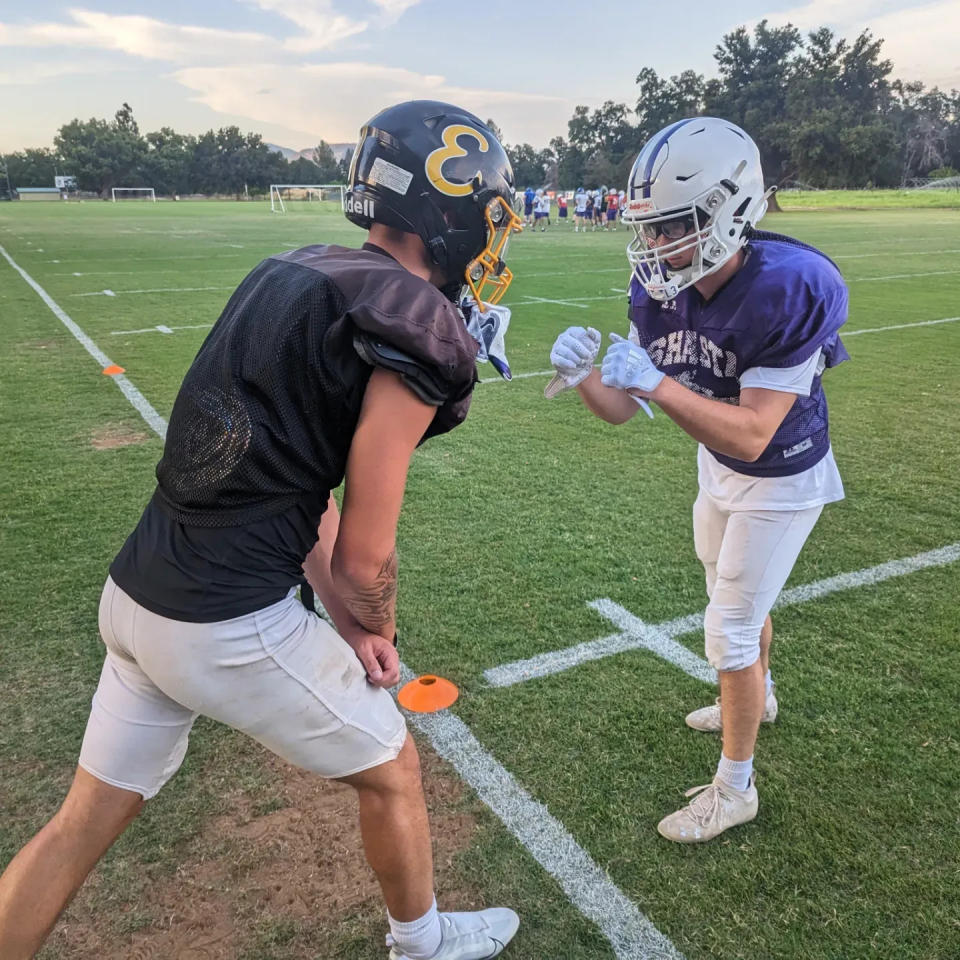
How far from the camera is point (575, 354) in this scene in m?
2.51

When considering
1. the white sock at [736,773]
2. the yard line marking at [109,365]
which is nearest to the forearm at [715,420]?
the white sock at [736,773]

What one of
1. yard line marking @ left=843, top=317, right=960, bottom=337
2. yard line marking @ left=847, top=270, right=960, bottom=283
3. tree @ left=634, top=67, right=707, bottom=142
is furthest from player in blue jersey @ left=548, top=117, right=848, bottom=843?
tree @ left=634, top=67, right=707, bottom=142

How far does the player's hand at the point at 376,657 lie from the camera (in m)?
1.90

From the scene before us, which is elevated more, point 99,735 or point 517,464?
point 99,735

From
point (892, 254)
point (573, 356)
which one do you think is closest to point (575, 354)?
point (573, 356)

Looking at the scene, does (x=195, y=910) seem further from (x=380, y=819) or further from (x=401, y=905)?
(x=380, y=819)

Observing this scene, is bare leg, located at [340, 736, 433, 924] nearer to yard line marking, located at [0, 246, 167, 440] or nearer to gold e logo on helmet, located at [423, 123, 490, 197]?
gold e logo on helmet, located at [423, 123, 490, 197]

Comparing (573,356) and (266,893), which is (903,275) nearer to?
(573,356)

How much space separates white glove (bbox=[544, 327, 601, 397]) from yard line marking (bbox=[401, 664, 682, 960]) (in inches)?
54.3

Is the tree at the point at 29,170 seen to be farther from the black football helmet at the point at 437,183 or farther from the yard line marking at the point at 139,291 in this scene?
the black football helmet at the point at 437,183

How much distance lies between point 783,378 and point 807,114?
2523 inches

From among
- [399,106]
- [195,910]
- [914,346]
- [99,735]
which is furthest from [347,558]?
[914,346]

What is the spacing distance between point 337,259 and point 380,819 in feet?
4.12

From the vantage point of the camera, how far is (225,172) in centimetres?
9300
